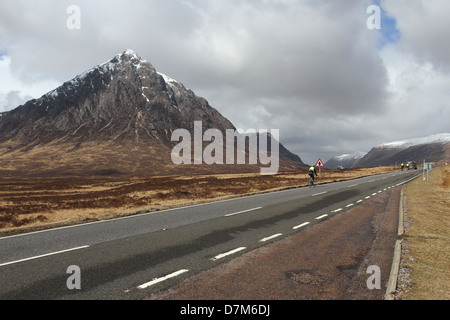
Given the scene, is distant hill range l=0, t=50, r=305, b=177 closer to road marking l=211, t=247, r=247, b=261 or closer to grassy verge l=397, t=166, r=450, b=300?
grassy verge l=397, t=166, r=450, b=300

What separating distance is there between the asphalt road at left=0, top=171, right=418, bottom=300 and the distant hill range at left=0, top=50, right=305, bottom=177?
311 ft

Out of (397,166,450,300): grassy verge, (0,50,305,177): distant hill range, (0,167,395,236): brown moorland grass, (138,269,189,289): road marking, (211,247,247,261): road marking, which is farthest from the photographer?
(0,50,305,177): distant hill range

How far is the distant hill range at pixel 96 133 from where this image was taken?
111625 mm

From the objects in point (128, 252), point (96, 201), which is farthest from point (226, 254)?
point (96, 201)

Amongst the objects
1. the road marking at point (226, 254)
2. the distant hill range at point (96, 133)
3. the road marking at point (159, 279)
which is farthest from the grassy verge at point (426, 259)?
the distant hill range at point (96, 133)

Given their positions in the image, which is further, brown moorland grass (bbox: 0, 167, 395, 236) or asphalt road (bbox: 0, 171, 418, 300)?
brown moorland grass (bbox: 0, 167, 395, 236)

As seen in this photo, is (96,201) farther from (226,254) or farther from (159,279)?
(159,279)

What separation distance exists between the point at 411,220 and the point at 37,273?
12.3 metres

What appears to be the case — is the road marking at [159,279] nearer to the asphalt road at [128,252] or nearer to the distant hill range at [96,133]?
the asphalt road at [128,252]

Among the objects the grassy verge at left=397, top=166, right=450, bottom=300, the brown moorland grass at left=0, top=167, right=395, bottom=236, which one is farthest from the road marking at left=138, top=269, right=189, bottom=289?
the brown moorland grass at left=0, top=167, right=395, bottom=236

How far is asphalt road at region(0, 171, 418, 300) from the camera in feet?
16.4

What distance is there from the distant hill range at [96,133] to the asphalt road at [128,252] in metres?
94.7

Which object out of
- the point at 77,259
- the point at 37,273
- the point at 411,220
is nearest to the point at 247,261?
the point at 77,259
